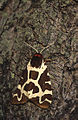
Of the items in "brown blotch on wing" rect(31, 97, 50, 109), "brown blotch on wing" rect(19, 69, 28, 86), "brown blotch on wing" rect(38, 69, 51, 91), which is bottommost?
"brown blotch on wing" rect(31, 97, 50, 109)

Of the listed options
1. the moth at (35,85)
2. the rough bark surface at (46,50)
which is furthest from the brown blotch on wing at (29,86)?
the rough bark surface at (46,50)

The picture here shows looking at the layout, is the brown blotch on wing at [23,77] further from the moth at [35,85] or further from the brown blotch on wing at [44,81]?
the brown blotch on wing at [44,81]

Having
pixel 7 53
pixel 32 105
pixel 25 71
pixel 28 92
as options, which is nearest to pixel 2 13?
pixel 7 53

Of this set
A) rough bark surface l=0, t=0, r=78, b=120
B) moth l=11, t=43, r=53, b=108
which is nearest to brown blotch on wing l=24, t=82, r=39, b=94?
moth l=11, t=43, r=53, b=108

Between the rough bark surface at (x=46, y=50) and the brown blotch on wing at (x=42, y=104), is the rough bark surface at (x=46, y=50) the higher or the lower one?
the higher one

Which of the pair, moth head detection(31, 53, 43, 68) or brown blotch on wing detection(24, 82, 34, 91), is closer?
moth head detection(31, 53, 43, 68)

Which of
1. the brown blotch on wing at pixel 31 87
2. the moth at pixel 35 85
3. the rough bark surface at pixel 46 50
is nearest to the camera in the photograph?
the rough bark surface at pixel 46 50

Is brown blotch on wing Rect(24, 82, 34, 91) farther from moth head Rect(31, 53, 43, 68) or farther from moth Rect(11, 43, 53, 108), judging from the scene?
moth head Rect(31, 53, 43, 68)

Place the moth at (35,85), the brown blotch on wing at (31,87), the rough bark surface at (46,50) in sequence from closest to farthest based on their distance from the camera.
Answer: the rough bark surface at (46,50) → the moth at (35,85) → the brown blotch on wing at (31,87)
